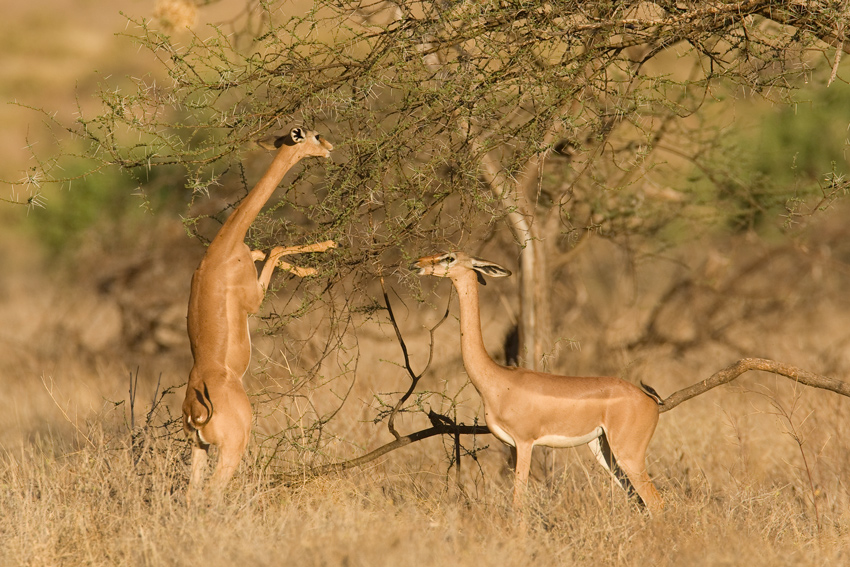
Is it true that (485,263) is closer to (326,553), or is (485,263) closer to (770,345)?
(326,553)


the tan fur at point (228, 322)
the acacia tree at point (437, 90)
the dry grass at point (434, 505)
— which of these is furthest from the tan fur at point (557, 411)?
the tan fur at point (228, 322)

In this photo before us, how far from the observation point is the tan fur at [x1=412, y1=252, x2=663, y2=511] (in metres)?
5.06

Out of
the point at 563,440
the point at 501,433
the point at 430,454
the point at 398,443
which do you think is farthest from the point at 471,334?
the point at 430,454

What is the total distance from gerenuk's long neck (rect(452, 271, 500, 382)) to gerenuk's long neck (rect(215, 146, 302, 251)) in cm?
114

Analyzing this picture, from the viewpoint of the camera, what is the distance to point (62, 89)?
4703cm

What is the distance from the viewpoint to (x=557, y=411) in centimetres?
507

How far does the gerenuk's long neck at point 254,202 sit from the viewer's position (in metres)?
5.12

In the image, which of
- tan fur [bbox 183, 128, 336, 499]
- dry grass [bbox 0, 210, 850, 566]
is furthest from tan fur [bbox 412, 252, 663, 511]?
tan fur [bbox 183, 128, 336, 499]

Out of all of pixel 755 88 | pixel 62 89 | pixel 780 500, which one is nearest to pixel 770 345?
pixel 780 500

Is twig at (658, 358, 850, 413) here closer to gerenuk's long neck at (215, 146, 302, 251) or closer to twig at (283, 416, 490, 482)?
twig at (283, 416, 490, 482)

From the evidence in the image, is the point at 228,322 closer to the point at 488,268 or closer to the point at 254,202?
the point at 254,202

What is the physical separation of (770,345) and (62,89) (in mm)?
43735

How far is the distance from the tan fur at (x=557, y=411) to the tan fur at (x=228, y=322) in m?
0.94

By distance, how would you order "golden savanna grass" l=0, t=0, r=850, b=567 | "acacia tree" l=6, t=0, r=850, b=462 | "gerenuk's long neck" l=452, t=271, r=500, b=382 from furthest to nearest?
1. "gerenuk's long neck" l=452, t=271, r=500, b=382
2. "acacia tree" l=6, t=0, r=850, b=462
3. "golden savanna grass" l=0, t=0, r=850, b=567
